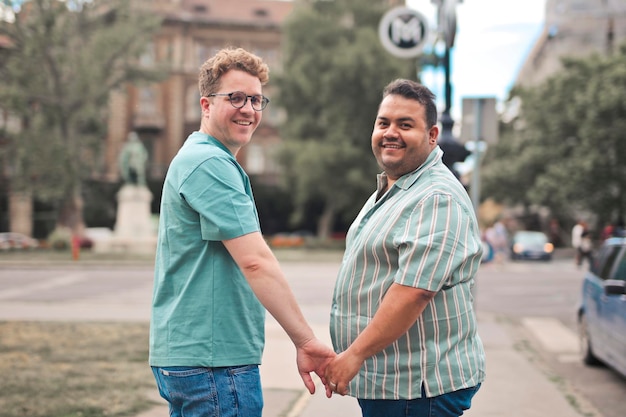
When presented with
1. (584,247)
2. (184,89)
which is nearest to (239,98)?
(584,247)

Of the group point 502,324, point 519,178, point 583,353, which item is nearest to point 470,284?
point 583,353

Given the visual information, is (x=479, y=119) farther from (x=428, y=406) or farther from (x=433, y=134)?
(x=428, y=406)

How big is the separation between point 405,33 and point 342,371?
926 centimetres

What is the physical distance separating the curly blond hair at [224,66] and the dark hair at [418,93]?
507 millimetres

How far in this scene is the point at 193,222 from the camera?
2.64m

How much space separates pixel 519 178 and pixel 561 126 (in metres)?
5.77

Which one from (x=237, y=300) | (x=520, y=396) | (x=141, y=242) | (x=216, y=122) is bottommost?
(x=141, y=242)

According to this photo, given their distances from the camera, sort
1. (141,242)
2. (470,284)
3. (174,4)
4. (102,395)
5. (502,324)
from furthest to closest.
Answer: (174,4), (141,242), (502,324), (102,395), (470,284)

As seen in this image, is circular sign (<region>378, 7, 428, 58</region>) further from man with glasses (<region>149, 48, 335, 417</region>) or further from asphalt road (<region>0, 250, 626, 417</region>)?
man with glasses (<region>149, 48, 335, 417</region>)

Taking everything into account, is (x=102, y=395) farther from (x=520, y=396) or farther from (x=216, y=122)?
(x=216, y=122)

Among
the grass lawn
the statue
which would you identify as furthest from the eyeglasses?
the statue

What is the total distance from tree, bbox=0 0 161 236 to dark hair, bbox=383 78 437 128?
35.3 m

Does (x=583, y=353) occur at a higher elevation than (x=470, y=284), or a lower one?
lower

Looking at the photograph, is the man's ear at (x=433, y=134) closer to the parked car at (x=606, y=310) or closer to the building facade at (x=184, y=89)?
the parked car at (x=606, y=310)
